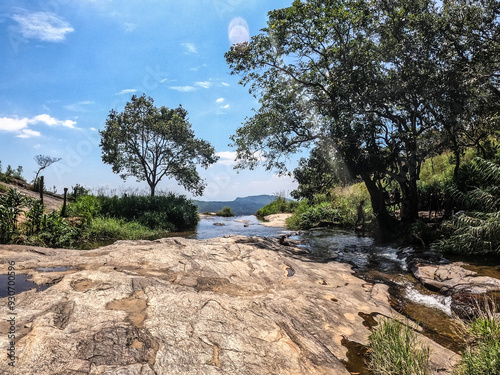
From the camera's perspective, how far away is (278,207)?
31.6 metres

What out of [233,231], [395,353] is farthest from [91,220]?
[395,353]

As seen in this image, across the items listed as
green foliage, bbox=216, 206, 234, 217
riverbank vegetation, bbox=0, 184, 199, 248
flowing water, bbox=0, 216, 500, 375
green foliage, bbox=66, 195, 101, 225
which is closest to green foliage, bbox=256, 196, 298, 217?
green foliage, bbox=216, 206, 234, 217

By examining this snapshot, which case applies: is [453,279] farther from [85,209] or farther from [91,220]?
[85,209]

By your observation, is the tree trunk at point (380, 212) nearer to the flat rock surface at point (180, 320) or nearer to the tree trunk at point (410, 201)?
the tree trunk at point (410, 201)

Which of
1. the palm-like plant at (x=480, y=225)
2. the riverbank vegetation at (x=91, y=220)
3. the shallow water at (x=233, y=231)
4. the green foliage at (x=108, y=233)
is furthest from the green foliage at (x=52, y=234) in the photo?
the palm-like plant at (x=480, y=225)

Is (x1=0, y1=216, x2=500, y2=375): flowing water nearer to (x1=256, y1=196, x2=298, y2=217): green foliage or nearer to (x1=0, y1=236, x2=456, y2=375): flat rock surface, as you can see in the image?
(x1=0, y1=236, x2=456, y2=375): flat rock surface

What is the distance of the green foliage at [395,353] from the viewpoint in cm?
294

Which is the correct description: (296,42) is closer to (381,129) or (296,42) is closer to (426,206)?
(381,129)

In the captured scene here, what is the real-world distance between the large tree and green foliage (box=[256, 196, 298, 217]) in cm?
1643

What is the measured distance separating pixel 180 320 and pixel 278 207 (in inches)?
1114

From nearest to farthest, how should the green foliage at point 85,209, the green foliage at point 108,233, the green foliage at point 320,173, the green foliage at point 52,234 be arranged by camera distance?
1. the green foliage at point 52,234
2. the green foliage at point 320,173
3. the green foliage at point 108,233
4. the green foliage at point 85,209

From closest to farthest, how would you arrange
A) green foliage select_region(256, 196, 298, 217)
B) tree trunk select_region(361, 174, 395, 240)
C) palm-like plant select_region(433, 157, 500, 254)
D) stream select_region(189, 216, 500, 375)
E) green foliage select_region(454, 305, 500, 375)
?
1. green foliage select_region(454, 305, 500, 375)
2. stream select_region(189, 216, 500, 375)
3. palm-like plant select_region(433, 157, 500, 254)
4. tree trunk select_region(361, 174, 395, 240)
5. green foliage select_region(256, 196, 298, 217)

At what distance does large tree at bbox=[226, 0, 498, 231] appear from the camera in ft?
36.3

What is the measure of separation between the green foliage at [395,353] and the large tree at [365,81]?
870 cm
